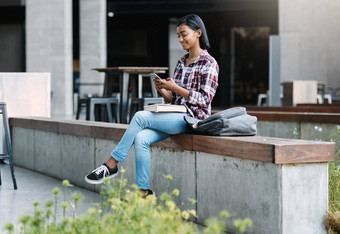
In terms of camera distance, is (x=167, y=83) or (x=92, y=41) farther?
(x=92, y=41)

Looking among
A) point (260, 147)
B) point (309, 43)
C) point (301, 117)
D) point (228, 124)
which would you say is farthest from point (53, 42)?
point (260, 147)

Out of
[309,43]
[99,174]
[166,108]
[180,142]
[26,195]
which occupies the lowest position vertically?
[26,195]

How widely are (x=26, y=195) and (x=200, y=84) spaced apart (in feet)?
7.32

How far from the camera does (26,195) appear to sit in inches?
237

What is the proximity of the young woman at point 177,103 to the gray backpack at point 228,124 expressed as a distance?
243mm

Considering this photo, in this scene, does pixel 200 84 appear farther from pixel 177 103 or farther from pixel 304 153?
pixel 304 153

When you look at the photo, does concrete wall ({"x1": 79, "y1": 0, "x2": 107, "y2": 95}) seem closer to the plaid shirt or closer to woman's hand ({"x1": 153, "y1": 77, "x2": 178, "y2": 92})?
the plaid shirt

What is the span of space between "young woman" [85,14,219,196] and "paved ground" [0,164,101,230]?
43cm

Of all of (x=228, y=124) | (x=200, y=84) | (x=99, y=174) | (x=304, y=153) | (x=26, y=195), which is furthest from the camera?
(x=26, y=195)

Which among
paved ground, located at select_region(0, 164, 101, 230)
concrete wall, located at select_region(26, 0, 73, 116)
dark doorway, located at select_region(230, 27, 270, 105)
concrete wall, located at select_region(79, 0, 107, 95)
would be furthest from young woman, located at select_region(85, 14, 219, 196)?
dark doorway, located at select_region(230, 27, 270, 105)

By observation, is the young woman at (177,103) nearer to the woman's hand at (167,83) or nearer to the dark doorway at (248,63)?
the woman's hand at (167,83)

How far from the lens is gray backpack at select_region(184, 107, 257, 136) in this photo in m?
4.56

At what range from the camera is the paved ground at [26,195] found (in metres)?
5.08

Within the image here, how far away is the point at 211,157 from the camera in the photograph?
4605 mm
